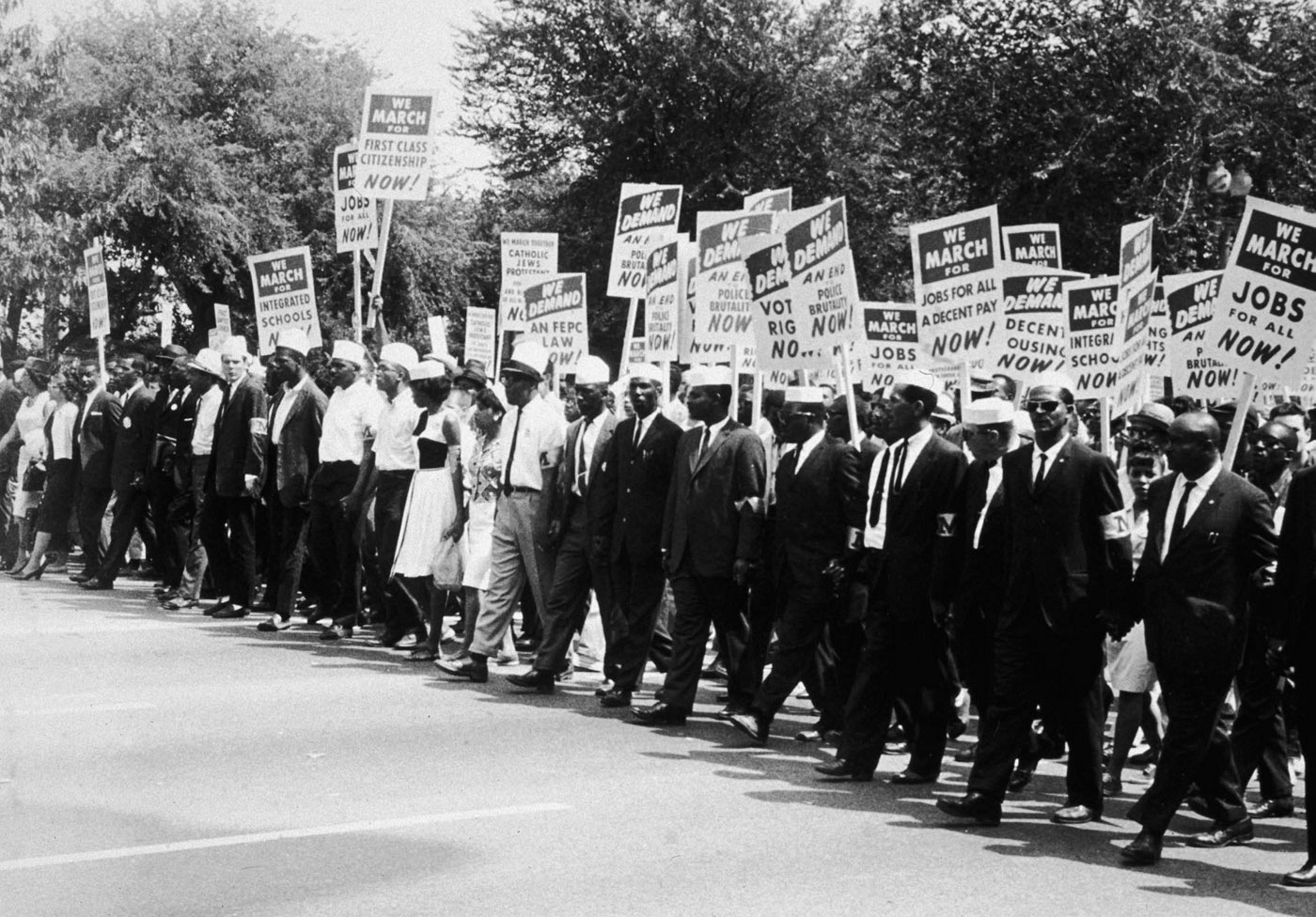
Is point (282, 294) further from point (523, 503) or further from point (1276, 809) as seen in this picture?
point (1276, 809)

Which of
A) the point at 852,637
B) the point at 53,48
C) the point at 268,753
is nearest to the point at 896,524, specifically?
the point at 852,637

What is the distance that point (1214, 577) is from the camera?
8164mm

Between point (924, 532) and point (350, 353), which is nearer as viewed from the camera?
point (924, 532)

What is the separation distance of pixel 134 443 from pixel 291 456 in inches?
132

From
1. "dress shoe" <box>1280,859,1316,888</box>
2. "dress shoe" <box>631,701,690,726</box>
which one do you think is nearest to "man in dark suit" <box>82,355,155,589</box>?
"dress shoe" <box>631,701,690,726</box>

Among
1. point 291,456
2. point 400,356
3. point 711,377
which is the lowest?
point 291,456

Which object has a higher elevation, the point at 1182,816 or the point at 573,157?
the point at 573,157

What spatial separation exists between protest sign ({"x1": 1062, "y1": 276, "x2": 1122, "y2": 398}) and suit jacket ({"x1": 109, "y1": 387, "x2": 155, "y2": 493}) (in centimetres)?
883

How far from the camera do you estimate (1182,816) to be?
30.4 ft

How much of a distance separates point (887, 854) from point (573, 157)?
118ft

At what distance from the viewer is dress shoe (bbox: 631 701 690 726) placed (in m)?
11.2

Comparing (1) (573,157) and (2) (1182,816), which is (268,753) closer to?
(2) (1182,816)

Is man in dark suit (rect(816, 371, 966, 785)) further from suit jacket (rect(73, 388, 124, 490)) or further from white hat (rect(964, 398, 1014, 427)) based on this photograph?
suit jacket (rect(73, 388, 124, 490))

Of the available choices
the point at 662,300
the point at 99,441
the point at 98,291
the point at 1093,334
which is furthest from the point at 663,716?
the point at 98,291
